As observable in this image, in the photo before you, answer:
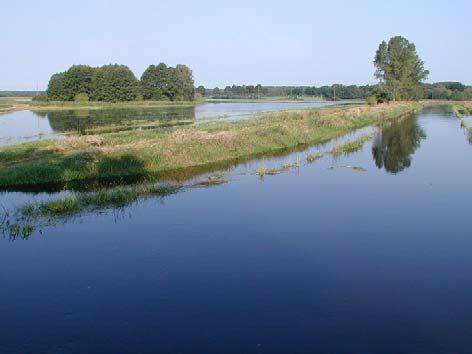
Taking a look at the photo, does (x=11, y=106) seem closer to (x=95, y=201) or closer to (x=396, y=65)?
(x=396, y=65)

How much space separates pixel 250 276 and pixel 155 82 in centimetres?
11239

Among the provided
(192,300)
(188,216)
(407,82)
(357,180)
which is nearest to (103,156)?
(188,216)

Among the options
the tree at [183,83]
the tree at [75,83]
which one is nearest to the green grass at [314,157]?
the tree at [75,83]

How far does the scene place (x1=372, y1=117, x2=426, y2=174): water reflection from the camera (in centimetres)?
2695

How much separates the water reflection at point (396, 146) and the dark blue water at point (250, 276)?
7.39m

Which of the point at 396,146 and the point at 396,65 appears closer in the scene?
the point at 396,146

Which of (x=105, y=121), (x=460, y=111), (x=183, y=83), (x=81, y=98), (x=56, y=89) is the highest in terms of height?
(x=183, y=83)

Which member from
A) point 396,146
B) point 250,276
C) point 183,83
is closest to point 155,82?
point 183,83

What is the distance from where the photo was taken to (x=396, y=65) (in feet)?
301

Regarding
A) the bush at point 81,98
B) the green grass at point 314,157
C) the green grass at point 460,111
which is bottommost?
the green grass at point 460,111

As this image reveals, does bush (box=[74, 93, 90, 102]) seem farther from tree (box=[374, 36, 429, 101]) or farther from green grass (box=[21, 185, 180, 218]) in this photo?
green grass (box=[21, 185, 180, 218])

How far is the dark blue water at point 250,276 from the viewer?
341 inches

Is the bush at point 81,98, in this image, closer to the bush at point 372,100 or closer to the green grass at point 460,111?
the bush at point 372,100

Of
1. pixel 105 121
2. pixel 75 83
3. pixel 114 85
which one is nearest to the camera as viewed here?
pixel 105 121
